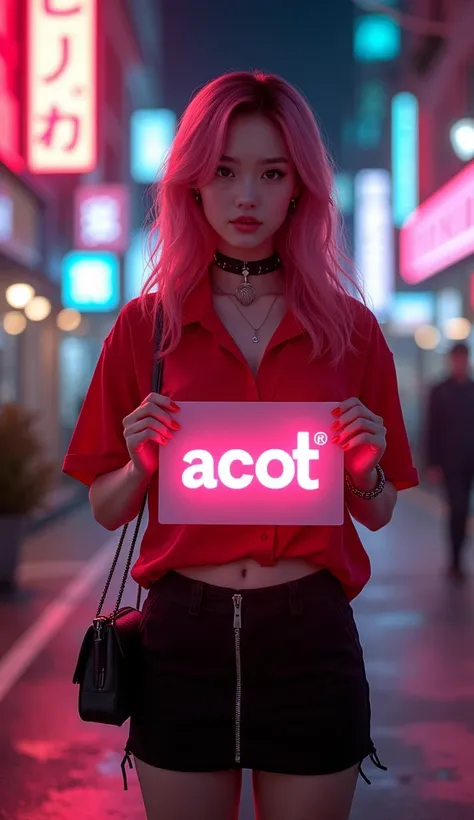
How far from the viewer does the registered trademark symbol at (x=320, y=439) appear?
2.48 meters

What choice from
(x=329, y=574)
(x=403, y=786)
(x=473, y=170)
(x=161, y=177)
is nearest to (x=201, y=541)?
(x=329, y=574)

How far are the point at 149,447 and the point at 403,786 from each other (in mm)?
3026

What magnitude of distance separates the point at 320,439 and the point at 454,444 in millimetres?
8951

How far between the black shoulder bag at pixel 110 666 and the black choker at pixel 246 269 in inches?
7.7

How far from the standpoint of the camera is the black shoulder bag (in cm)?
250

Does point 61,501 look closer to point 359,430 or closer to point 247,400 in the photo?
point 247,400

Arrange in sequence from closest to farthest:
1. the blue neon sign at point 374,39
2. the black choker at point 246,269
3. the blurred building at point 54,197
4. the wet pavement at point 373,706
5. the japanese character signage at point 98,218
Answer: the black choker at point 246,269 → the wet pavement at point 373,706 → the blurred building at point 54,197 → the japanese character signage at point 98,218 → the blue neon sign at point 374,39

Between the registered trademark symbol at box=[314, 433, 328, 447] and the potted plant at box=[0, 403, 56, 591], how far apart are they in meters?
8.47

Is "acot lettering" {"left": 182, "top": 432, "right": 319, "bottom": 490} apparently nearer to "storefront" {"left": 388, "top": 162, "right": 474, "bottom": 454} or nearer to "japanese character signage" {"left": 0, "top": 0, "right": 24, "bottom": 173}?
"japanese character signage" {"left": 0, "top": 0, "right": 24, "bottom": 173}

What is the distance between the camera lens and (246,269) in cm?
268

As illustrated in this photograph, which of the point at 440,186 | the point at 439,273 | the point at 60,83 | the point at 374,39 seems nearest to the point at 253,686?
the point at 60,83

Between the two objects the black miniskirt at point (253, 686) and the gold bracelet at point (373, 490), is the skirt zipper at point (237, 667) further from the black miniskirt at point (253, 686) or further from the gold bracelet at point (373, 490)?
the gold bracelet at point (373, 490)

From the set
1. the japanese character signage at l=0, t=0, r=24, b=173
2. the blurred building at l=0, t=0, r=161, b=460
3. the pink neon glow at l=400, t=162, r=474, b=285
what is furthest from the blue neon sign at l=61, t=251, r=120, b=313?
the japanese character signage at l=0, t=0, r=24, b=173

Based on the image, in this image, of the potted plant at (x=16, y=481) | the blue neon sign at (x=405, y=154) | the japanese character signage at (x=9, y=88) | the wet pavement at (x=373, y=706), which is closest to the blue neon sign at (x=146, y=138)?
the blue neon sign at (x=405, y=154)
